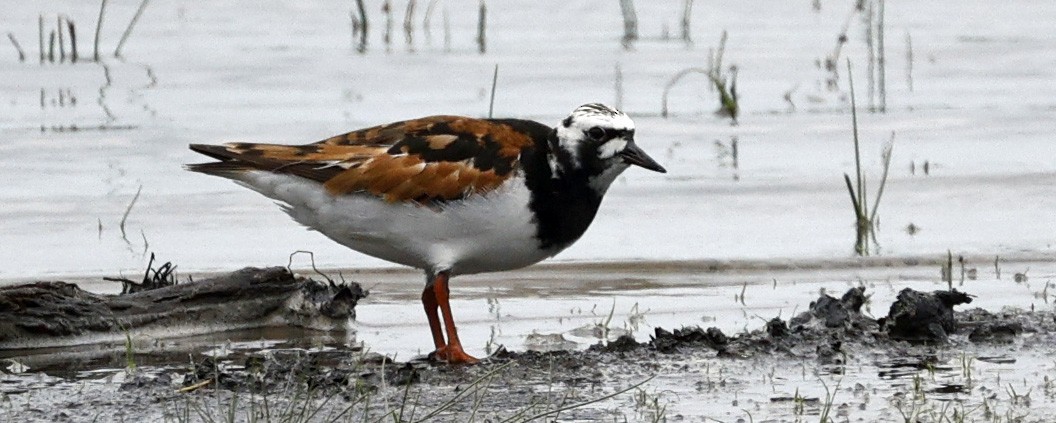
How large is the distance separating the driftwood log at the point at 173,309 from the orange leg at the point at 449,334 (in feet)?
2.15

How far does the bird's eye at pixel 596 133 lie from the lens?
20.4 feet

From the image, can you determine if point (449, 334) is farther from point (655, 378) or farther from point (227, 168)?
point (227, 168)

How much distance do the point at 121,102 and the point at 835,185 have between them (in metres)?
5.91

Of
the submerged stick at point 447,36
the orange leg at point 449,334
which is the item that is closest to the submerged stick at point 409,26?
the submerged stick at point 447,36

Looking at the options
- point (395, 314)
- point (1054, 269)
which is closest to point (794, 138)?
point (1054, 269)

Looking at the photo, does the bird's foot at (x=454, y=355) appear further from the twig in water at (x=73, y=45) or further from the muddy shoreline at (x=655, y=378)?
the twig in water at (x=73, y=45)

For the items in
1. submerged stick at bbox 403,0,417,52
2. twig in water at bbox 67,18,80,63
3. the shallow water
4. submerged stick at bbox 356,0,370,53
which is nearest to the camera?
the shallow water

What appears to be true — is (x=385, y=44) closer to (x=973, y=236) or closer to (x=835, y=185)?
(x=835, y=185)

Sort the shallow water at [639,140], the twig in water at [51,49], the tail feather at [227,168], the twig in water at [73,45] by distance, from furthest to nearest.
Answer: the twig in water at [51,49] < the twig in water at [73,45] < the shallow water at [639,140] < the tail feather at [227,168]

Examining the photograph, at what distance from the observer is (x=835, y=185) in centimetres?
1108

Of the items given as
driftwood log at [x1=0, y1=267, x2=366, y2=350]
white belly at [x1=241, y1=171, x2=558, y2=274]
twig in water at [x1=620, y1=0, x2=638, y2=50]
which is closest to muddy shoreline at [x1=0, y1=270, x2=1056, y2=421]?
driftwood log at [x1=0, y1=267, x2=366, y2=350]

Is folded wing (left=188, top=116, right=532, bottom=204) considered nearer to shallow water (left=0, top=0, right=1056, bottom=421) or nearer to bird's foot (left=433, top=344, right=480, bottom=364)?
bird's foot (left=433, top=344, right=480, bottom=364)

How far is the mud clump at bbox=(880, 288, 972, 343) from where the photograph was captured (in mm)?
6402

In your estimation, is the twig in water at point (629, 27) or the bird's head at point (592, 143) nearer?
the bird's head at point (592, 143)
